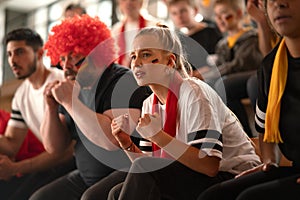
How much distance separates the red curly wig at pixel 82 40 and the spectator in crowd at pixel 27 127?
29cm

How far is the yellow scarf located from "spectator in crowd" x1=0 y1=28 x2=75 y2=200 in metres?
1.03

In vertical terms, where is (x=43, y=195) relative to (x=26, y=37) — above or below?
below

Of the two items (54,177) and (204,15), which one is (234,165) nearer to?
(54,177)

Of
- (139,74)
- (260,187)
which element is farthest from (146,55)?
(260,187)

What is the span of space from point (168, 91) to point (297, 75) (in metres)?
0.31

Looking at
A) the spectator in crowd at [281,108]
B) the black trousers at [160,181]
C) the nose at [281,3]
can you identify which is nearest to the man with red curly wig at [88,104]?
the black trousers at [160,181]

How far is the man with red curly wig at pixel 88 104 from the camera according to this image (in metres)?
1.82

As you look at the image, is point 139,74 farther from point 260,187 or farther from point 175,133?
point 260,187

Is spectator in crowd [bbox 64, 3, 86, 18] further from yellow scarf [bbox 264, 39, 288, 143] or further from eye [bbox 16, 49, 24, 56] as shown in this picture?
yellow scarf [bbox 264, 39, 288, 143]

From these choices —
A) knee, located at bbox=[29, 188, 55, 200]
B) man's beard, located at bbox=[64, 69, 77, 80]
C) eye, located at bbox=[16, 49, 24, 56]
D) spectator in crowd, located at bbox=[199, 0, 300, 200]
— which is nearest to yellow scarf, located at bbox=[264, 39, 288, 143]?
spectator in crowd, located at bbox=[199, 0, 300, 200]

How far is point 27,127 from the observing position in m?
2.45

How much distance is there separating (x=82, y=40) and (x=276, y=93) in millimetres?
848

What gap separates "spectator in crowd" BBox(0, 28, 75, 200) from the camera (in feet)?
7.59

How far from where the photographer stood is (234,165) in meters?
1.50
